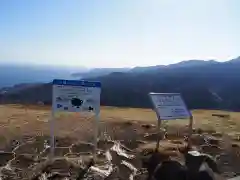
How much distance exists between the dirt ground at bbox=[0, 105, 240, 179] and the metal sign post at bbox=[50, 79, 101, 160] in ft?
3.96

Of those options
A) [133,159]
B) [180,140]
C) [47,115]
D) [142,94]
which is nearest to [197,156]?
[133,159]

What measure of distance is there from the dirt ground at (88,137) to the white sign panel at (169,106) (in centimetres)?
91

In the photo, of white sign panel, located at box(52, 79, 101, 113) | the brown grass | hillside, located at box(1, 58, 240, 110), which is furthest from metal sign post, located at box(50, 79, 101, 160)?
hillside, located at box(1, 58, 240, 110)

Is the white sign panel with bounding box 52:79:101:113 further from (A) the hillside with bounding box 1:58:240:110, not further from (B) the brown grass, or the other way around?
(A) the hillside with bounding box 1:58:240:110

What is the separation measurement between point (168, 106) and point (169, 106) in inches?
1.2

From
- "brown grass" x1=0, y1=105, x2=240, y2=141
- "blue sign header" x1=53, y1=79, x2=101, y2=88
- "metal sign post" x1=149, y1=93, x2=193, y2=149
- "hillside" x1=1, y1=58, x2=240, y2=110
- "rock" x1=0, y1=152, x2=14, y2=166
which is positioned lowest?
"hillside" x1=1, y1=58, x2=240, y2=110

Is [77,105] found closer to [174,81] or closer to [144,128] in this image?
[144,128]

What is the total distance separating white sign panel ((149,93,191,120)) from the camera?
9336 millimetres

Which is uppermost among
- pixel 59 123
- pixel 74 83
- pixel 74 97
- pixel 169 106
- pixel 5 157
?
pixel 74 83

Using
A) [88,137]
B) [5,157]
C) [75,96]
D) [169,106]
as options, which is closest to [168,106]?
[169,106]

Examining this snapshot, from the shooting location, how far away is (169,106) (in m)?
9.53

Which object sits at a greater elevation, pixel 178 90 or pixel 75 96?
pixel 75 96

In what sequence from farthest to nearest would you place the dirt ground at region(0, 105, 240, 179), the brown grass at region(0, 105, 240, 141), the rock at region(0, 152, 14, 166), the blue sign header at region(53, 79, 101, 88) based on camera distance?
the brown grass at region(0, 105, 240, 141)
the dirt ground at region(0, 105, 240, 179)
the rock at region(0, 152, 14, 166)
the blue sign header at region(53, 79, 101, 88)

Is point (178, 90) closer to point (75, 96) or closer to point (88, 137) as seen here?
point (88, 137)
